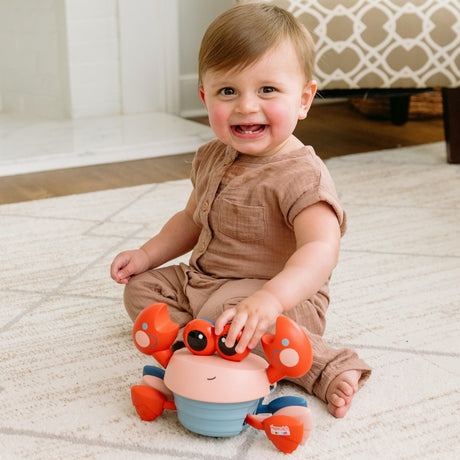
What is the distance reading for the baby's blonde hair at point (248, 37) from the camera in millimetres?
737

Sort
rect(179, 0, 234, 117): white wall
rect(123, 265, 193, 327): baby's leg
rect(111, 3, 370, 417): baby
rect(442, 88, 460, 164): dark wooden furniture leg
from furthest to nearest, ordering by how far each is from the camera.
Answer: rect(179, 0, 234, 117): white wall, rect(442, 88, 460, 164): dark wooden furniture leg, rect(123, 265, 193, 327): baby's leg, rect(111, 3, 370, 417): baby

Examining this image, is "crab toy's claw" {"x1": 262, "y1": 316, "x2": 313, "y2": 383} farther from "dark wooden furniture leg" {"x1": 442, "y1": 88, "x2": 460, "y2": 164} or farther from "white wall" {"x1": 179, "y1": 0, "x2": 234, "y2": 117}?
"white wall" {"x1": 179, "y1": 0, "x2": 234, "y2": 117}

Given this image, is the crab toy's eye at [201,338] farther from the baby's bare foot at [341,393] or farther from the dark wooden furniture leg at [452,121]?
the dark wooden furniture leg at [452,121]

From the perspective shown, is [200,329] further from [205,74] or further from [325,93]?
[325,93]

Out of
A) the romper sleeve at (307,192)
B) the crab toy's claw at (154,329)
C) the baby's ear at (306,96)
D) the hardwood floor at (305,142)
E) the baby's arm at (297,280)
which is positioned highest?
the baby's ear at (306,96)

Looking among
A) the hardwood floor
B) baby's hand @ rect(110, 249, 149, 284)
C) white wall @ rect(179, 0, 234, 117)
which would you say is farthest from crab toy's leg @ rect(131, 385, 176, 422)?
white wall @ rect(179, 0, 234, 117)

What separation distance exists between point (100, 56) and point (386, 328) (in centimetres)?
172

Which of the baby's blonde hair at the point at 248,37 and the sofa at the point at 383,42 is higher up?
the baby's blonde hair at the point at 248,37

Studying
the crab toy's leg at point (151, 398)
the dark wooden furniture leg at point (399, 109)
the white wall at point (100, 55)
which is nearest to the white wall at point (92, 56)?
the white wall at point (100, 55)

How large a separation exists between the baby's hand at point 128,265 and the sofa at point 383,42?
910 millimetres

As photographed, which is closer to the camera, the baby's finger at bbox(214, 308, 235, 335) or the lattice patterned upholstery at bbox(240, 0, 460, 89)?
the baby's finger at bbox(214, 308, 235, 335)

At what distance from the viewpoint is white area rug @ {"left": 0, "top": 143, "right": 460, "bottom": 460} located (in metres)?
0.69

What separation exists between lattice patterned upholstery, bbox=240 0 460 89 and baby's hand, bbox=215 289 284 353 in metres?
1.11

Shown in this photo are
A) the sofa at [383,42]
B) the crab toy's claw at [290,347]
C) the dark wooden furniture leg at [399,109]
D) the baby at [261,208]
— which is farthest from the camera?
the dark wooden furniture leg at [399,109]
